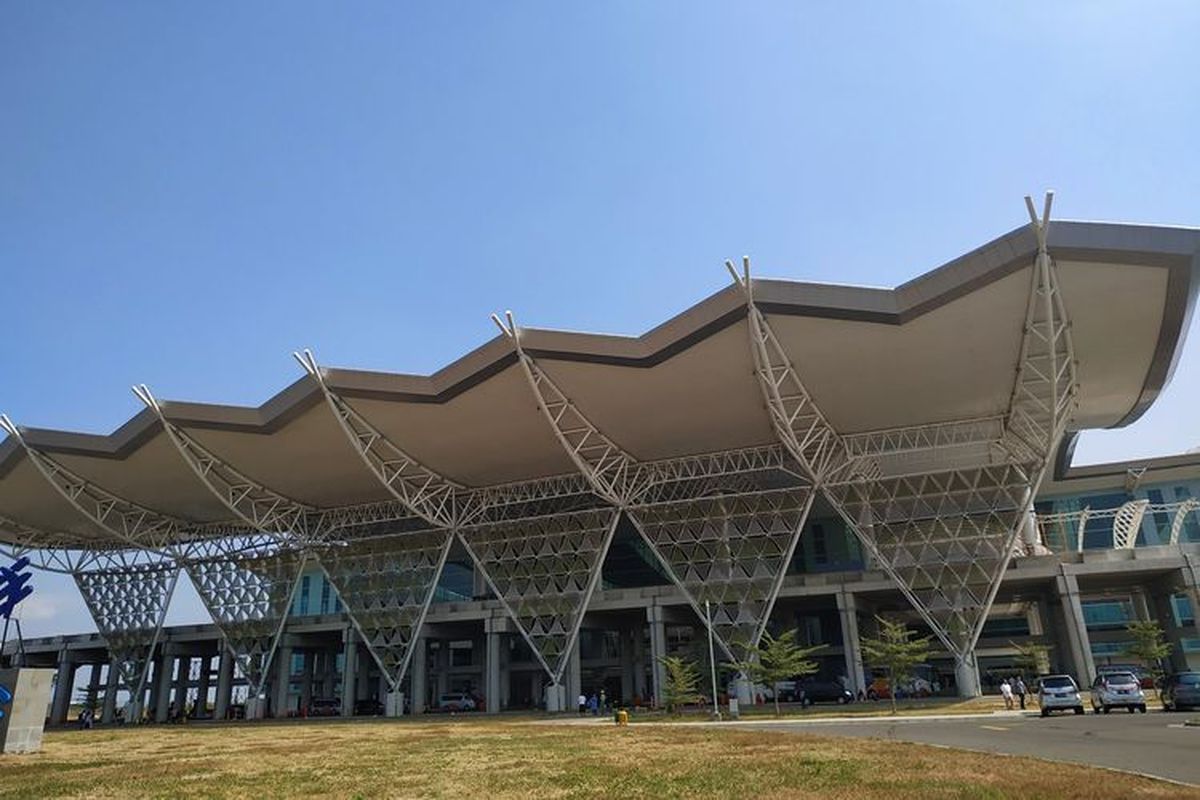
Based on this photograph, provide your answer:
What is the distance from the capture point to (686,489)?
4797 cm

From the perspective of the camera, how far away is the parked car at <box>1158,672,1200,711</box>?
25609 mm

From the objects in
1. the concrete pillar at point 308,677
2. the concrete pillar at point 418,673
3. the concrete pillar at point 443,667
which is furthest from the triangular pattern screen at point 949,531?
the concrete pillar at point 308,677

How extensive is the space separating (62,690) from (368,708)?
31130mm

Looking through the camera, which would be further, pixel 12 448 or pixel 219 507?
pixel 219 507

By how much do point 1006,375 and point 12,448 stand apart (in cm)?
5143

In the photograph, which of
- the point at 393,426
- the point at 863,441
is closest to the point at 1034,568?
the point at 863,441

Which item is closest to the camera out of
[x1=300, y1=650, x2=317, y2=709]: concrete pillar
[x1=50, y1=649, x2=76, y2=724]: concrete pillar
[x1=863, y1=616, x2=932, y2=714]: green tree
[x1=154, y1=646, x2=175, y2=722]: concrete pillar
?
[x1=863, y1=616, x2=932, y2=714]: green tree

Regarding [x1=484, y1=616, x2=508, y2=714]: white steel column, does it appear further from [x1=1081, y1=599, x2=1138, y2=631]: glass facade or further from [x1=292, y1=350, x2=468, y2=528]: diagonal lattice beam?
[x1=1081, y1=599, x2=1138, y2=631]: glass facade

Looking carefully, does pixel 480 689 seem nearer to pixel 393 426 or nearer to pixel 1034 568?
pixel 393 426

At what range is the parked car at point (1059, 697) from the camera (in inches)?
1085

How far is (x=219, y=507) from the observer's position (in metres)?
53.3

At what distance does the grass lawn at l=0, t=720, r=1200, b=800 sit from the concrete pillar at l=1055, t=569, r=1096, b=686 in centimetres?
2654

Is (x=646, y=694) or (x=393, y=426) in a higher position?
(x=393, y=426)

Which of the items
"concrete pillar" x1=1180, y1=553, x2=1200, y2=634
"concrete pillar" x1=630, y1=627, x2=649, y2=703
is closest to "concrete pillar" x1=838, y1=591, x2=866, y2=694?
"concrete pillar" x1=1180, y1=553, x2=1200, y2=634
